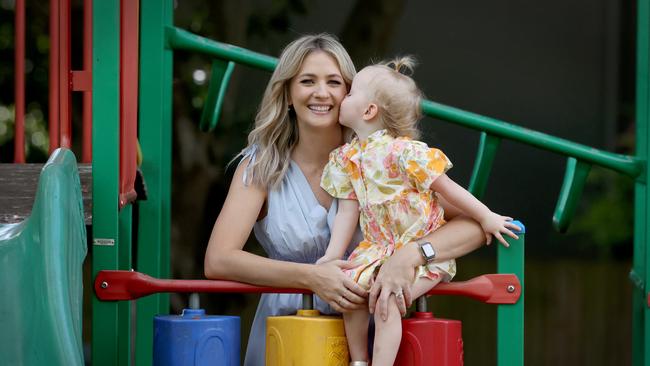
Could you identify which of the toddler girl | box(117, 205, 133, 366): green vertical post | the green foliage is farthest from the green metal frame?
the green foliage

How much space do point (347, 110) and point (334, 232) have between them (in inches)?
12.5

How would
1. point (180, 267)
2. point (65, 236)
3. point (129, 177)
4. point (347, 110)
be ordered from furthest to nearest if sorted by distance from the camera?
point (180, 267) < point (129, 177) < point (347, 110) < point (65, 236)

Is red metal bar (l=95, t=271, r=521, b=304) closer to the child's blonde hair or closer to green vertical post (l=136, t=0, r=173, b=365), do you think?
the child's blonde hair

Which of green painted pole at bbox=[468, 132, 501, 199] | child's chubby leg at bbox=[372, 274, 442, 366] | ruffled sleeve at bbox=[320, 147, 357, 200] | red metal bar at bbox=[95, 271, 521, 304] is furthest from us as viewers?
green painted pole at bbox=[468, 132, 501, 199]

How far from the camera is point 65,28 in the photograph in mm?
3025

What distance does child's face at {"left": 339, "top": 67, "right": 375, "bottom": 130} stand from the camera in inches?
118

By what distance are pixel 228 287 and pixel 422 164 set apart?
0.57 m

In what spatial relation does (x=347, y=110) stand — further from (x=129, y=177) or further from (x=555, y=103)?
(x=555, y=103)

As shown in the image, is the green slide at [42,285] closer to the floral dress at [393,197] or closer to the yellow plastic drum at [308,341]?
the yellow plastic drum at [308,341]

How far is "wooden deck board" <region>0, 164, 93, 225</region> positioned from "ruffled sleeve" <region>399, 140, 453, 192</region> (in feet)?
2.56

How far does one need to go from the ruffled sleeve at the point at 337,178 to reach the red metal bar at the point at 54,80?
701 mm

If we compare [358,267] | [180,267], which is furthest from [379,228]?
[180,267]

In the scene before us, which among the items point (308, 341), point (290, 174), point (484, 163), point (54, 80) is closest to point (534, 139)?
point (484, 163)

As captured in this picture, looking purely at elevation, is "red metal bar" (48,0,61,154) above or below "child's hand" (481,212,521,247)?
above
